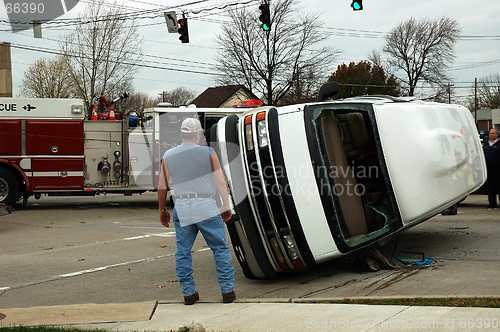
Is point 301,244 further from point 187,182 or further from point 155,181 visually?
point 155,181

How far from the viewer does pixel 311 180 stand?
6.14 m

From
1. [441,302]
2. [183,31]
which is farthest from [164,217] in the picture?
[183,31]

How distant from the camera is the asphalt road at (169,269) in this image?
20.0 feet

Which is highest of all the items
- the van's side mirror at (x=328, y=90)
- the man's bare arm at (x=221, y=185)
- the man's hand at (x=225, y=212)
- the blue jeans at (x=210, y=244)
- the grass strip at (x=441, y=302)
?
the van's side mirror at (x=328, y=90)

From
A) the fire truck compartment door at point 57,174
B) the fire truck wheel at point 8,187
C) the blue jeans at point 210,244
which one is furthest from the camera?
the fire truck compartment door at point 57,174

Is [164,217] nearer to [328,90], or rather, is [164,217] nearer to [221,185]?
[221,185]

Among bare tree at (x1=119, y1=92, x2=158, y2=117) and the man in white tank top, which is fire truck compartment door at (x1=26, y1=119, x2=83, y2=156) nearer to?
the man in white tank top

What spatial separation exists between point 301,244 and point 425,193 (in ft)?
5.20

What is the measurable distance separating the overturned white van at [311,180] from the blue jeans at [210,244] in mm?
768

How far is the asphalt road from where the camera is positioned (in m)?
6.08

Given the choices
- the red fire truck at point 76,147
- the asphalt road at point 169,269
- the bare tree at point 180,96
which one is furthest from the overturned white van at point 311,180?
the bare tree at point 180,96

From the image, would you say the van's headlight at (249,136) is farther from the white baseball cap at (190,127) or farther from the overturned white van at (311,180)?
the white baseball cap at (190,127)

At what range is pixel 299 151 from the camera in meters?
6.23

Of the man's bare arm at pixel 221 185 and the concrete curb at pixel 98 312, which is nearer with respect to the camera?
the concrete curb at pixel 98 312
